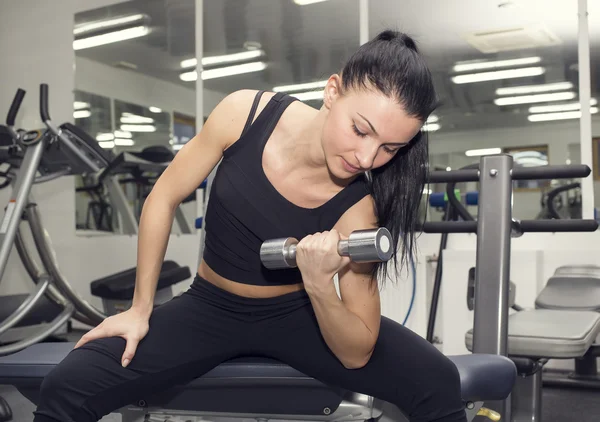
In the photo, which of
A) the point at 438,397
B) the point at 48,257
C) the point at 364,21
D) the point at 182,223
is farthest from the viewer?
the point at 182,223

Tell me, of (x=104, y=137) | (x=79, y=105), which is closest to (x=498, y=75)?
(x=104, y=137)

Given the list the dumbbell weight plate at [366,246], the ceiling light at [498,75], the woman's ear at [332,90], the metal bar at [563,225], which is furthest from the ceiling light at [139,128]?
the dumbbell weight plate at [366,246]

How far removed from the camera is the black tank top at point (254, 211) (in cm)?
140

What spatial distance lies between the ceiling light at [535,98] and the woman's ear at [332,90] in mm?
2858

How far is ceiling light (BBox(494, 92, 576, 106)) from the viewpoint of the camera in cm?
379

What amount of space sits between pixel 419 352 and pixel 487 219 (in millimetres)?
731

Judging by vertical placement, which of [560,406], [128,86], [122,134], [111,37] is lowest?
[560,406]

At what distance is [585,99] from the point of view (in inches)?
145

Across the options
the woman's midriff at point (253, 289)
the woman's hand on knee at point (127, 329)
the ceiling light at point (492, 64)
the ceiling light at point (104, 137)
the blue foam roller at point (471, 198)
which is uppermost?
the ceiling light at point (492, 64)

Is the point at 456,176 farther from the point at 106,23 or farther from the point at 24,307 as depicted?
the point at 106,23

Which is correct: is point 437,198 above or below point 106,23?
below

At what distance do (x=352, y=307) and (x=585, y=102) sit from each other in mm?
2881

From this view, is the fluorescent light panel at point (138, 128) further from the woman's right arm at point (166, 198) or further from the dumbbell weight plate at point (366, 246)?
the dumbbell weight plate at point (366, 246)

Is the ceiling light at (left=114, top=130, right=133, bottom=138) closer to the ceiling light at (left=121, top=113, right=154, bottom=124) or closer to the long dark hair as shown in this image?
the ceiling light at (left=121, top=113, right=154, bottom=124)
